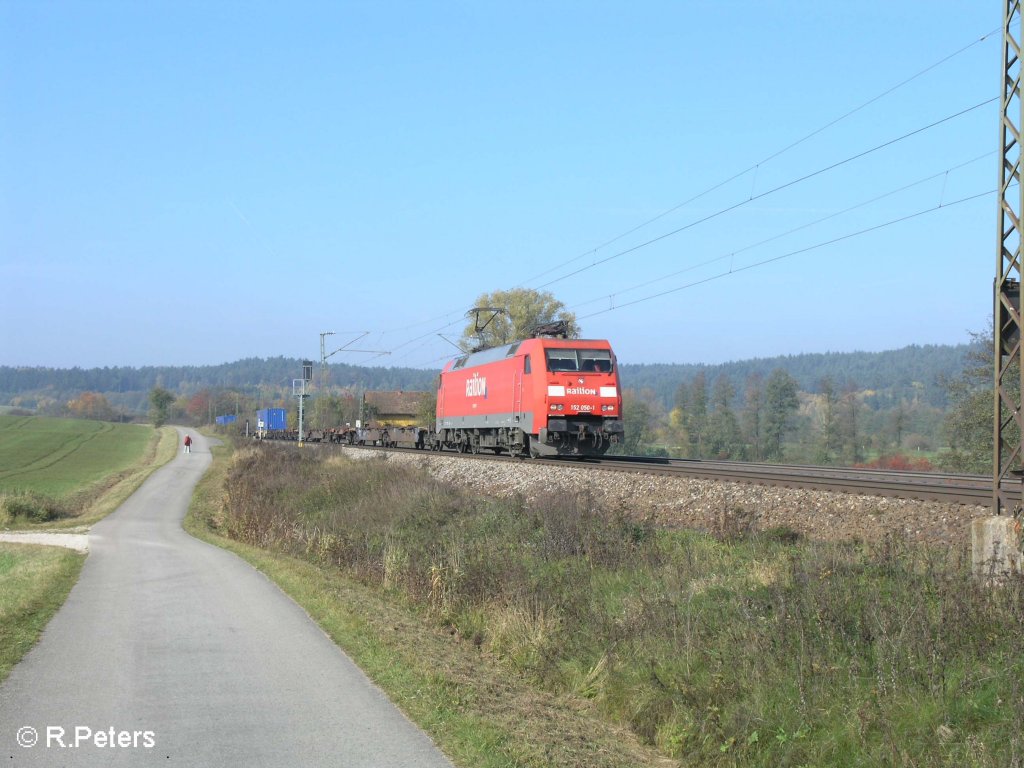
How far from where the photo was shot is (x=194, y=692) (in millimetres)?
7848

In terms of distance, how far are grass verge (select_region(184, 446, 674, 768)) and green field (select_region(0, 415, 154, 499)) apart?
36.6 meters

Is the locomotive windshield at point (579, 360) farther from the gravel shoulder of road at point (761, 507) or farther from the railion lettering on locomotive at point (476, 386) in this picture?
the railion lettering on locomotive at point (476, 386)

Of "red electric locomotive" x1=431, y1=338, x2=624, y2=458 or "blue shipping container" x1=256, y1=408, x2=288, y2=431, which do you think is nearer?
"red electric locomotive" x1=431, y1=338, x2=624, y2=458

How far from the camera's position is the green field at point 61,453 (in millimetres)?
57125

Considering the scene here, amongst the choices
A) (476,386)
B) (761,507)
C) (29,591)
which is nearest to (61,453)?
(476,386)

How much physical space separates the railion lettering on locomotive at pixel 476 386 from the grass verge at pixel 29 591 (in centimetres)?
1678

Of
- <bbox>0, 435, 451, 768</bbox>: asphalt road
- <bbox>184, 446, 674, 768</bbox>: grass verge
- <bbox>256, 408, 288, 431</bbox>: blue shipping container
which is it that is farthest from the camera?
<bbox>256, 408, 288, 431</bbox>: blue shipping container

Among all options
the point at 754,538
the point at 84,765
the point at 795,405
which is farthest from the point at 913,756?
the point at 795,405

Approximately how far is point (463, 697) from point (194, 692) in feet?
7.32

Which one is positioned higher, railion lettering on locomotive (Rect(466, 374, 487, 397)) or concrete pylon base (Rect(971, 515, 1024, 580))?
railion lettering on locomotive (Rect(466, 374, 487, 397))

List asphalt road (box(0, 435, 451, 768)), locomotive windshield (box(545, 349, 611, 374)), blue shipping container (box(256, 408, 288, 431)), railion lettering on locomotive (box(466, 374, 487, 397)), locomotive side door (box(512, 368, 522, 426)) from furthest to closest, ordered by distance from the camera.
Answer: blue shipping container (box(256, 408, 288, 431)) < railion lettering on locomotive (box(466, 374, 487, 397)) < locomotive side door (box(512, 368, 522, 426)) < locomotive windshield (box(545, 349, 611, 374)) < asphalt road (box(0, 435, 451, 768))

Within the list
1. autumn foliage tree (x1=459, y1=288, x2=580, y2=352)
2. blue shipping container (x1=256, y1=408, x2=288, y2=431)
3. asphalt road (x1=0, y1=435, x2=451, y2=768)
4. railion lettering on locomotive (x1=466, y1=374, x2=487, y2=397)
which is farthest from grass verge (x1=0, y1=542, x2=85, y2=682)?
blue shipping container (x1=256, y1=408, x2=288, y2=431)

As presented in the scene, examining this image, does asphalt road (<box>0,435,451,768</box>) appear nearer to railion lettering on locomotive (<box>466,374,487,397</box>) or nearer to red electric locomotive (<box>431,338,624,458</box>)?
red electric locomotive (<box>431,338,624,458</box>)

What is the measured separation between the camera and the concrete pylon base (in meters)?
8.79
